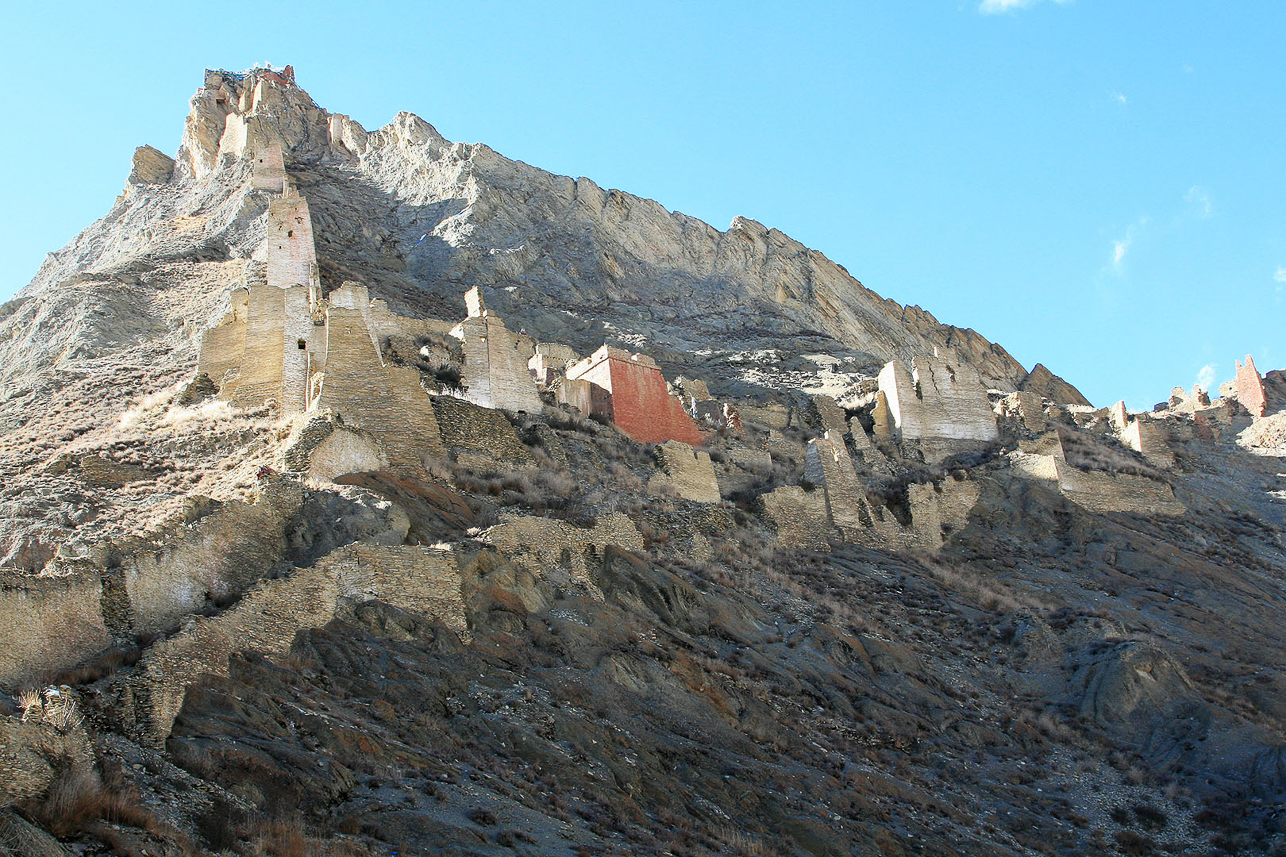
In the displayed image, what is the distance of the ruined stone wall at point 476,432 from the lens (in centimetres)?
2578

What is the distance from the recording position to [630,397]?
3522cm

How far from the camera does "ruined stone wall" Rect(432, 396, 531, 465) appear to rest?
84.6 ft

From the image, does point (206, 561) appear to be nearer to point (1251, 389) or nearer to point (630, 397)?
point (630, 397)

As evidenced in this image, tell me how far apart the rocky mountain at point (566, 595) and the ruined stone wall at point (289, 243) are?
0.51 ft

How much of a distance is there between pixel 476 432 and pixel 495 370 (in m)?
5.44

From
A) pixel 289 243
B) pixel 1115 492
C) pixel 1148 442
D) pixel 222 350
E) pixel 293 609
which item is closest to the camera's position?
pixel 293 609

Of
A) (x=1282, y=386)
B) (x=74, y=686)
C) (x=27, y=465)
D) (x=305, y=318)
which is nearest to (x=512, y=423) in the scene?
(x=305, y=318)

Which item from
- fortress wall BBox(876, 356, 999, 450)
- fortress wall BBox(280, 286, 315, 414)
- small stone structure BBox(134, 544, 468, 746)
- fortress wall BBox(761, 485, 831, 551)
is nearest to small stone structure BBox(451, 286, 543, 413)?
fortress wall BBox(280, 286, 315, 414)

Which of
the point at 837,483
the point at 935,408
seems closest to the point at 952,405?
the point at 935,408

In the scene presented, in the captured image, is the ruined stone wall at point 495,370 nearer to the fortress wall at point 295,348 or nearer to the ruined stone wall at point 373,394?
the fortress wall at point 295,348

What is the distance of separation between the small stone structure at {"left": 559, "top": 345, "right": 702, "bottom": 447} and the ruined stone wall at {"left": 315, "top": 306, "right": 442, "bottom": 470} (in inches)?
377

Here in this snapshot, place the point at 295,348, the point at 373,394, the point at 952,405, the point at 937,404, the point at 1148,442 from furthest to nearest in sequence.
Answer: the point at 1148,442, the point at 952,405, the point at 937,404, the point at 295,348, the point at 373,394

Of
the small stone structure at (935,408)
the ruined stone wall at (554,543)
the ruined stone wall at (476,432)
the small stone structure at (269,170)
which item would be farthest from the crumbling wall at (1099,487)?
the small stone structure at (269,170)

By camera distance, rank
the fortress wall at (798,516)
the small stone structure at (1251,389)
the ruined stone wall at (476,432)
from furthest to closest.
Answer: the small stone structure at (1251,389) → the fortress wall at (798,516) → the ruined stone wall at (476,432)
